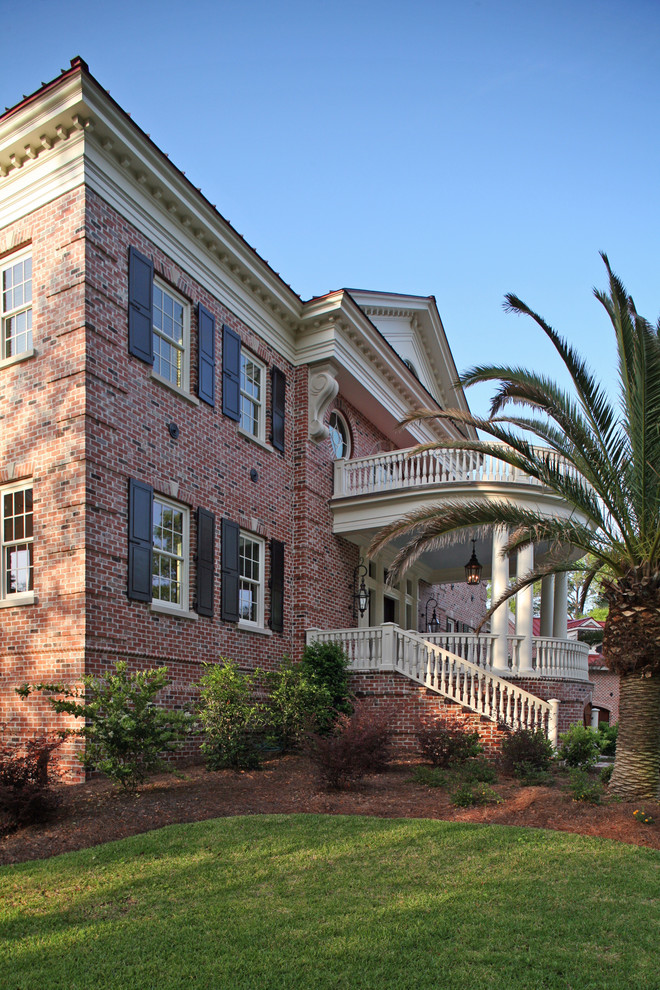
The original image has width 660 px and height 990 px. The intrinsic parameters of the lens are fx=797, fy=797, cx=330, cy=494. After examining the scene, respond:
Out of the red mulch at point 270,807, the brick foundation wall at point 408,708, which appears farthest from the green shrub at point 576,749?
the red mulch at point 270,807

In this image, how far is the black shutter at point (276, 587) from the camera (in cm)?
1551

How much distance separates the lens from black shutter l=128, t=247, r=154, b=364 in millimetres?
12297

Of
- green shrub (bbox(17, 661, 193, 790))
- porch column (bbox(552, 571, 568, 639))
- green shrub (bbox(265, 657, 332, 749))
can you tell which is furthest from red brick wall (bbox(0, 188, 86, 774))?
porch column (bbox(552, 571, 568, 639))

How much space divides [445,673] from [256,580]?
396 cm

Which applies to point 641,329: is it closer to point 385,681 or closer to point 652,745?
point 652,745

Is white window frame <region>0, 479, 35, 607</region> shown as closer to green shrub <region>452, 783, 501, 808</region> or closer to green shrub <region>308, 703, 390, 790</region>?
green shrub <region>308, 703, 390, 790</region>

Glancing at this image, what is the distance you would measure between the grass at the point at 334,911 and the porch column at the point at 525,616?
822 centimetres

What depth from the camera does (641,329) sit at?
9.56m

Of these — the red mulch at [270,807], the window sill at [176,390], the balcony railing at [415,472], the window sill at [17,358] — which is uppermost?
the window sill at [17,358]

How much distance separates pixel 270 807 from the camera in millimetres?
9008

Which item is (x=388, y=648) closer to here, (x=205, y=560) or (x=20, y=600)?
(x=205, y=560)

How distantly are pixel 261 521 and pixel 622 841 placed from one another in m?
9.15

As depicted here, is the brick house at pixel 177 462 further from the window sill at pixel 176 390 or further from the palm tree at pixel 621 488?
the palm tree at pixel 621 488

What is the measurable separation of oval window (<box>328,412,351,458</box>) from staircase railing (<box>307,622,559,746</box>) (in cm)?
499
